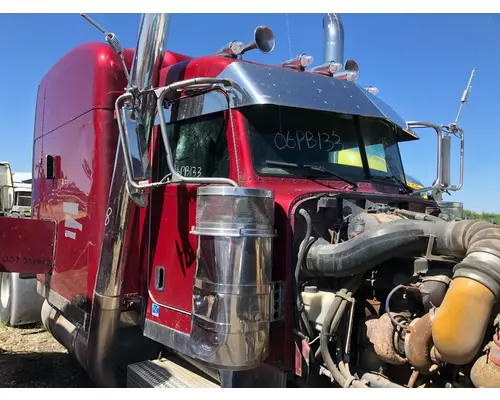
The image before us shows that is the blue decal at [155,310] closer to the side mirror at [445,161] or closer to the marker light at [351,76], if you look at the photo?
the marker light at [351,76]

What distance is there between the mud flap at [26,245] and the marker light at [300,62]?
2588mm

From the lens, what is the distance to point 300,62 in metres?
3.54

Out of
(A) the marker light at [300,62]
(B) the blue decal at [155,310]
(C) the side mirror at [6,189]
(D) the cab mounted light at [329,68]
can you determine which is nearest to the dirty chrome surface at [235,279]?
(B) the blue decal at [155,310]

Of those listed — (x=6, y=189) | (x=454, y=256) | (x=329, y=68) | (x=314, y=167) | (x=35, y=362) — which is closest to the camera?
(x=454, y=256)

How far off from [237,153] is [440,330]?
1542 mm

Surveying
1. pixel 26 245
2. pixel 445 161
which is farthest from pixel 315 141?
pixel 26 245

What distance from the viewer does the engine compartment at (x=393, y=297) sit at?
2104 mm

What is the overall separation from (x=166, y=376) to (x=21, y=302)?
3.46m

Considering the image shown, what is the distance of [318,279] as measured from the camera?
283 cm

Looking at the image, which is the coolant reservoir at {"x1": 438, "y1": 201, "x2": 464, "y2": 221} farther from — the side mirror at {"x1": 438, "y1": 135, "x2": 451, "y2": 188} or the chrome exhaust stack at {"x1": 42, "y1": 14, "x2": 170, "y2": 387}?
the chrome exhaust stack at {"x1": 42, "y1": 14, "x2": 170, "y2": 387}

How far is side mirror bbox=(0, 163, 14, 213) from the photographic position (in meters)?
7.23

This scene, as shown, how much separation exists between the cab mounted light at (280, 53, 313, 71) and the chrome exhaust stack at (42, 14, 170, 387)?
2.96ft

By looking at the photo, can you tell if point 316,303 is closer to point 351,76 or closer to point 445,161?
point 351,76

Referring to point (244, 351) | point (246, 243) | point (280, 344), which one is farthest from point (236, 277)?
point (280, 344)
